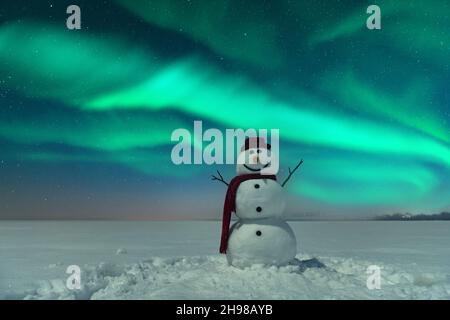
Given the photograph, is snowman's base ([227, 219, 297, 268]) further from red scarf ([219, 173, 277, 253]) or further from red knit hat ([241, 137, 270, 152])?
red knit hat ([241, 137, 270, 152])

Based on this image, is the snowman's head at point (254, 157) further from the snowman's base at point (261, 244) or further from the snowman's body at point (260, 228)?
the snowman's base at point (261, 244)

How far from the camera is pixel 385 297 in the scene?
499 cm

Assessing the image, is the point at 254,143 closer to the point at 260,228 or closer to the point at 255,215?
the point at 255,215

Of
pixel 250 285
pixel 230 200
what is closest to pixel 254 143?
pixel 230 200

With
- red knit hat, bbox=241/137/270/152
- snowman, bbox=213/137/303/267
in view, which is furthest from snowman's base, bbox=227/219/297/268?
red knit hat, bbox=241/137/270/152

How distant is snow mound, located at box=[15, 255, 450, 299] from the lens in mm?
4934

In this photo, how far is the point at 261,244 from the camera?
5625 millimetres

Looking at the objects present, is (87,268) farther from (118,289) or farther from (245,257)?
(245,257)

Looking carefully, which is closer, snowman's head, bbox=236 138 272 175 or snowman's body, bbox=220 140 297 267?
snowman's body, bbox=220 140 297 267

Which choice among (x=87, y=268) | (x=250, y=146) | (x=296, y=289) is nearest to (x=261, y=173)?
(x=250, y=146)

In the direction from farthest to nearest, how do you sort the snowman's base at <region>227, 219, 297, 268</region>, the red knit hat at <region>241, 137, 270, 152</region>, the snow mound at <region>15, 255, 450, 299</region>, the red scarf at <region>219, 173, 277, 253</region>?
the red knit hat at <region>241, 137, 270, 152</region>
the red scarf at <region>219, 173, 277, 253</region>
the snowman's base at <region>227, 219, 297, 268</region>
the snow mound at <region>15, 255, 450, 299</region>

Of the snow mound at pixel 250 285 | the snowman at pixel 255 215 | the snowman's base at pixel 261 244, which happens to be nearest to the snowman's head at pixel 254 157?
the snowman at pixel 255 215

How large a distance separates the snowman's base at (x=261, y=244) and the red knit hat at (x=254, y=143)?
0.95 metres

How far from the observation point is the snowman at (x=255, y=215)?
5641 millimetres
